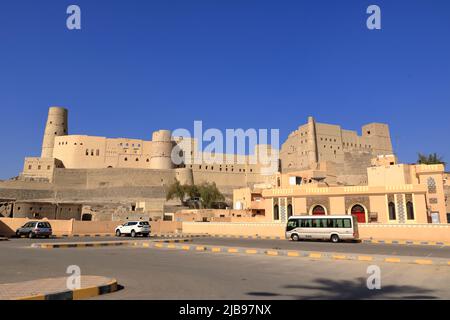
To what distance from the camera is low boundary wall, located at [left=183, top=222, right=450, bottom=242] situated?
2186 cm

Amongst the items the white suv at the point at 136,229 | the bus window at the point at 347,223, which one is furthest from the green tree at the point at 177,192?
the bus window at the point at 347,223

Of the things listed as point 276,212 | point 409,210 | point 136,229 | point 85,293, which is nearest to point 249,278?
point 85,293

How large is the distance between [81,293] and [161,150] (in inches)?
3035

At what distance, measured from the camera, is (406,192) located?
86.3 ft

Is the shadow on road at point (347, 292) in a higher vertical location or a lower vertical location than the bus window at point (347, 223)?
lower

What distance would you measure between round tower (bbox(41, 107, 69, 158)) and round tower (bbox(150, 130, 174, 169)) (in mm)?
20268

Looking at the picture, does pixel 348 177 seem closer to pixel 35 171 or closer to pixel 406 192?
pixel 406 192

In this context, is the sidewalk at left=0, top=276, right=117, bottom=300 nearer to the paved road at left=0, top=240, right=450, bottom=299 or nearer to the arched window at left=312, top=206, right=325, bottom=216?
the paved road at left=0, top=240, right=450, bottom=299

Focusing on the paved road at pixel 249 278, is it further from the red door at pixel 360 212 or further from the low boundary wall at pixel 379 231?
the red door at pixel 360 212

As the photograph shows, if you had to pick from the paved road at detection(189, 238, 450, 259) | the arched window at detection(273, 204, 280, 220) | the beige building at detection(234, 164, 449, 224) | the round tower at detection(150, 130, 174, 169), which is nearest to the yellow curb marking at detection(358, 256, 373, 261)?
the paved road at detection(189, 238, 450, 259)

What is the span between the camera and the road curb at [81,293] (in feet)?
17.8

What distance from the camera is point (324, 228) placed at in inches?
845

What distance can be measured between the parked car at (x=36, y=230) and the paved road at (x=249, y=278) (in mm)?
13661

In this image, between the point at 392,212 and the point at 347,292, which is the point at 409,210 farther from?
the point at 347,292
